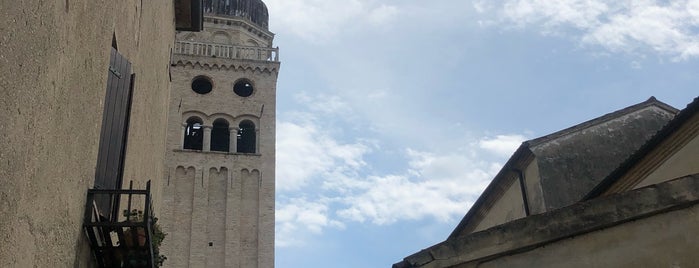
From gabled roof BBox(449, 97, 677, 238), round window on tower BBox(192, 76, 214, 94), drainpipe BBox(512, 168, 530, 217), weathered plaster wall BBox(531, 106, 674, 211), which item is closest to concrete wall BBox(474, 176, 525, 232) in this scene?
drainpipe BBox(512, 168, 530, 217)

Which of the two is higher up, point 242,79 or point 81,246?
point 242,79

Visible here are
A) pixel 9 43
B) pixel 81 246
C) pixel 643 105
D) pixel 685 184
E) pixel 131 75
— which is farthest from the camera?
pixel 643 105

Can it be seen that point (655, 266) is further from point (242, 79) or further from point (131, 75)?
point (242, 79)

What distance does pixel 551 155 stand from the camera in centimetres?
1535

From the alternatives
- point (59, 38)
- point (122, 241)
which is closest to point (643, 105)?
point (122, 241)

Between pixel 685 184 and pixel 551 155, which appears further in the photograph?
pixel 551 155

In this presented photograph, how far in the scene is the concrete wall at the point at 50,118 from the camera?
4699 mm

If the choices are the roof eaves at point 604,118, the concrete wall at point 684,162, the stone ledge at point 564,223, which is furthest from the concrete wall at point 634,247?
the roof eaves at point 604,118

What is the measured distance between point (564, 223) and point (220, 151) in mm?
31677

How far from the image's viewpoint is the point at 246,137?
38.2 metres

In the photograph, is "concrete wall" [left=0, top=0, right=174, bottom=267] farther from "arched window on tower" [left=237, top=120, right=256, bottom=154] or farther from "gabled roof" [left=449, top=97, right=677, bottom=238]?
"arched window on tower" [left=237, top=120, right=256, bottom=154]

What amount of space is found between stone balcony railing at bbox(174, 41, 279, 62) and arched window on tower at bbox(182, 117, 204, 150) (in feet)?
12.0

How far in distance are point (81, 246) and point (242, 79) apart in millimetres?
32242

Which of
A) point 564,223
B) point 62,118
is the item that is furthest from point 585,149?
point 62,118
